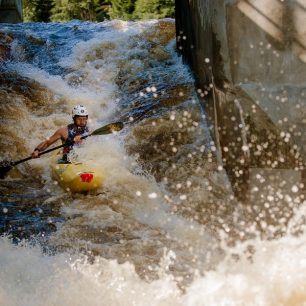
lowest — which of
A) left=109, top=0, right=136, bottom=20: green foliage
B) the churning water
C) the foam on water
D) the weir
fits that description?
left=109, top=0, right=136, bottom=20: green foliage

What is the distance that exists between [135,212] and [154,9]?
21.6 m

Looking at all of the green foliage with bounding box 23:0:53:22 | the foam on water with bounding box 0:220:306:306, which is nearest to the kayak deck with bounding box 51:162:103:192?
the foam on water with bounding box 0:220:306:306

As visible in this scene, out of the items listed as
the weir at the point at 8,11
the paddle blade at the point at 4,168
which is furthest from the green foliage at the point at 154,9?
the paddle blade at the point at 4,168

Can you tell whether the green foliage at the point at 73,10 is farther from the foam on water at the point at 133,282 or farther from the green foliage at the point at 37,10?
the foam on water at the point at 133,282

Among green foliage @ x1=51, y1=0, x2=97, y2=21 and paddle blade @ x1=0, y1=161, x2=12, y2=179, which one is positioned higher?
paddle blade @ x1=0, y1=161, x2=12, y2=179

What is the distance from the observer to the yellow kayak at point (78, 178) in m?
7.13

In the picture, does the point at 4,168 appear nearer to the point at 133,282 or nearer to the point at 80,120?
the point at 80,120

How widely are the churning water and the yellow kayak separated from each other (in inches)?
5.0

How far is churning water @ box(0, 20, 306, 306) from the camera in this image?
15.9ft

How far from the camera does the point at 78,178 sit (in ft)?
23.4

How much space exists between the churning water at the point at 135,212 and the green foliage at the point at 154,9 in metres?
15.3

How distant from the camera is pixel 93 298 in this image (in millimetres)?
4660

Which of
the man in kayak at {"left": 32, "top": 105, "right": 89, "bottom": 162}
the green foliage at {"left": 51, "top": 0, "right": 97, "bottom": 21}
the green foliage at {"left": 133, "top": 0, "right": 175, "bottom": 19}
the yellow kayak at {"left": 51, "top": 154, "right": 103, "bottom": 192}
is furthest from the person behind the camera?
the green foliage at {"left": 51, "top": 0, "right": 97, "bottom": 21}

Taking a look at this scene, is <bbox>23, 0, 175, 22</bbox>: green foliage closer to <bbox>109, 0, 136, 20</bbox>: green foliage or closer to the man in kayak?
<bbox>109, 0, 136, 20</bbox>: green foliage
